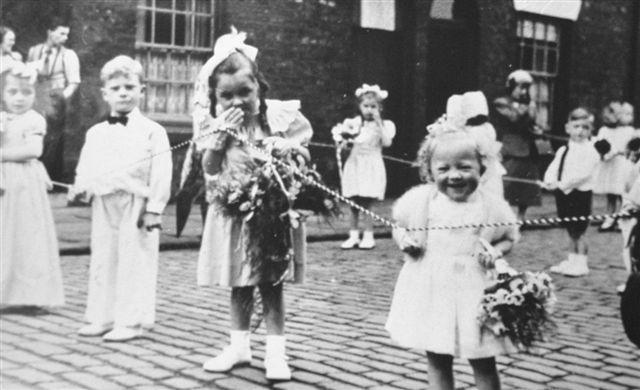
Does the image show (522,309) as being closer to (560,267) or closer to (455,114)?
(455,114)

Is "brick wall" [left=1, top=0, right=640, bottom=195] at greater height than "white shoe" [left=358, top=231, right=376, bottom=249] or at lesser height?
greater

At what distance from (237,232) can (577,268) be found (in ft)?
14.2

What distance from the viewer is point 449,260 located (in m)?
3.19

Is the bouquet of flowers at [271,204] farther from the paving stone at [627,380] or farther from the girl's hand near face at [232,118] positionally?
the paving stone at [627,380]

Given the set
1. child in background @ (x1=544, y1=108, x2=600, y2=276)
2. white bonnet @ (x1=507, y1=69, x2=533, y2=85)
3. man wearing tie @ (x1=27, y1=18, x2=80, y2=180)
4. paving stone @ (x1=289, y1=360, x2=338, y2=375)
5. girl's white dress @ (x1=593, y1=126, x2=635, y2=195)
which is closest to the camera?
paving stone @ (x1=289, y1=360, x2=338, y2=375)

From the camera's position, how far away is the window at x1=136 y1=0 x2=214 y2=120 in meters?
5.18

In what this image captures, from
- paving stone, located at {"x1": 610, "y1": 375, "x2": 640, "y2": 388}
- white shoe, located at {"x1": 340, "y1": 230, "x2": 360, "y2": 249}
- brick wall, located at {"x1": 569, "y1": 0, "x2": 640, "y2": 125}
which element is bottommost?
paving stone, located at {"x1": 610, "y1": 375, "x2": 640, "y2": 388}

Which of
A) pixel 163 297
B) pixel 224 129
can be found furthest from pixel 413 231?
pixel 163 297

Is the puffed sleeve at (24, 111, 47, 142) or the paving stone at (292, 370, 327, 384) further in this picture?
the puffed sleeve at (24, 111, 47, 142)

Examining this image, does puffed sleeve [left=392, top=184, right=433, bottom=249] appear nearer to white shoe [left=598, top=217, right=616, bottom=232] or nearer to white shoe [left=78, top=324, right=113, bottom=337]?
white shoe [left=78, top=324, right=113, bottom=337]

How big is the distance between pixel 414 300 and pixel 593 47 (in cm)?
485

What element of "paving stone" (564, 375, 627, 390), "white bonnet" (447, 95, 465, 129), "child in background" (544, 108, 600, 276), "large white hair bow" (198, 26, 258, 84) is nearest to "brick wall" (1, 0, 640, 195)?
"child in background" (544, 108, 600, 276)

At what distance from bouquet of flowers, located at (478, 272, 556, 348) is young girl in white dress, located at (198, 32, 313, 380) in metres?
1.22

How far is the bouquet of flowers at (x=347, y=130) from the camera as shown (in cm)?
785
